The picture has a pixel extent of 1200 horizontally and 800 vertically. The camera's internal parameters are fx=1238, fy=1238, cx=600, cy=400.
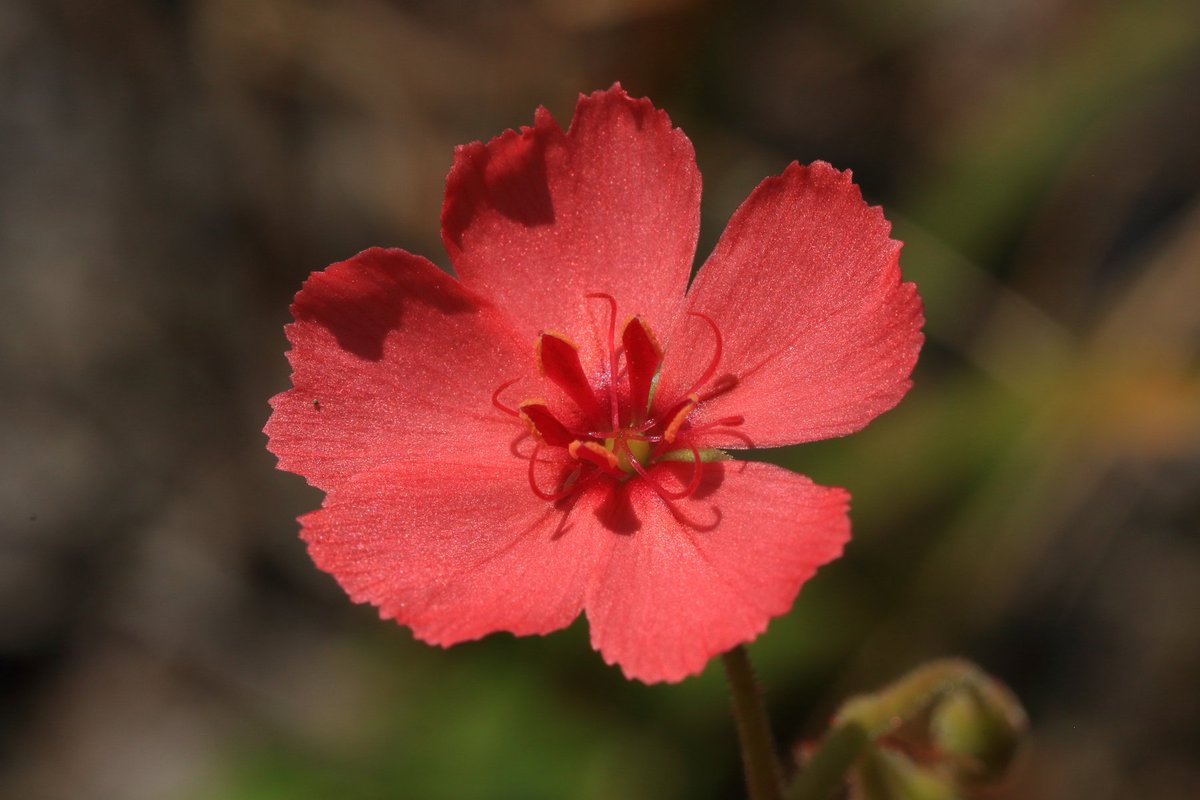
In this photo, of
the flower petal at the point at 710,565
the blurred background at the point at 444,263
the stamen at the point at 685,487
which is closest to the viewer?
the flower petal at the point at 710,565

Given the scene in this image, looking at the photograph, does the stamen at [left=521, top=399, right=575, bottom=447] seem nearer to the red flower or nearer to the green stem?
the red flower

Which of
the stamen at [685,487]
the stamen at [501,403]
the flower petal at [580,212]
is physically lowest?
the stamen at [685,487]

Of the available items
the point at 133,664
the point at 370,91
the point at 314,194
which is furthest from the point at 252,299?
the point at 133,664

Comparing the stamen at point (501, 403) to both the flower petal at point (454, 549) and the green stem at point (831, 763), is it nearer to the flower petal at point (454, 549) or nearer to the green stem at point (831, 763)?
the flower petal at point (454, 549)

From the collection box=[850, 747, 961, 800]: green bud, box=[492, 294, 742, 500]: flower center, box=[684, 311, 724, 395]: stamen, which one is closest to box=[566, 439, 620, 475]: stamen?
box=[492, 294, 742, 500]: flower center

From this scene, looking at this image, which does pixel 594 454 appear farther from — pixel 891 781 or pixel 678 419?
pixel 891 781

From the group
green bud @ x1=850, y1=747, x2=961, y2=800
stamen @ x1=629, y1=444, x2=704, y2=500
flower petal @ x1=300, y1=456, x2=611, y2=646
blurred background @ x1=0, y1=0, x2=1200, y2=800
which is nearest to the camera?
flower petal @ x1=300, y1=456, x2=611, y2=646

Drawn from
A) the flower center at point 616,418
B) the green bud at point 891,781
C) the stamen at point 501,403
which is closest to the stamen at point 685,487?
the flower center at point 616,418
